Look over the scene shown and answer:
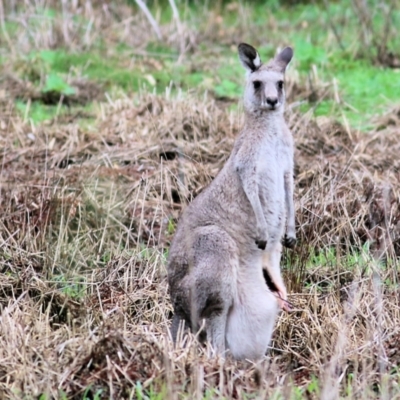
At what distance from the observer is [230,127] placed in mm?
7441

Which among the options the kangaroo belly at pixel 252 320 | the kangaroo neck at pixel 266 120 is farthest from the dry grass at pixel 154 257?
the kangaroo neck at pixel 266 120

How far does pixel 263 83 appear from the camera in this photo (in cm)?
458

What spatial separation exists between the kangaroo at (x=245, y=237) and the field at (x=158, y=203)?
0.17m

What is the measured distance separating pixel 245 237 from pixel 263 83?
0.74 m

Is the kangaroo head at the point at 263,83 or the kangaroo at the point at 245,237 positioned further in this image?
the kangaroo head at the point at 263,83

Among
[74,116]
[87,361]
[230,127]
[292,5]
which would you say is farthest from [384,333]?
[292,5]

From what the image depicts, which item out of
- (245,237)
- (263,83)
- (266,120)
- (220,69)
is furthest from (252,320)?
(220,69)

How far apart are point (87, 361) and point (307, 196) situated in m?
2.37

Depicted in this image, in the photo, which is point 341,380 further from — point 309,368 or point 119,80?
point 119,80

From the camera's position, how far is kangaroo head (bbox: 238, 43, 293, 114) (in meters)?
4.54

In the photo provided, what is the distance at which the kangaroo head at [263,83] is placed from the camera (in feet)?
14.9

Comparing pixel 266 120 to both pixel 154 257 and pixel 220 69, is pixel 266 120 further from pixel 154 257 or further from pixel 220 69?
pixel 220 69

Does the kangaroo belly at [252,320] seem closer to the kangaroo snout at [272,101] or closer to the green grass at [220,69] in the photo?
the kangaroo snout at [272,101]

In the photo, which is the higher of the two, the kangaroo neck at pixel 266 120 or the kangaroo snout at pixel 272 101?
the kangaroo snout at pixel 272 101
